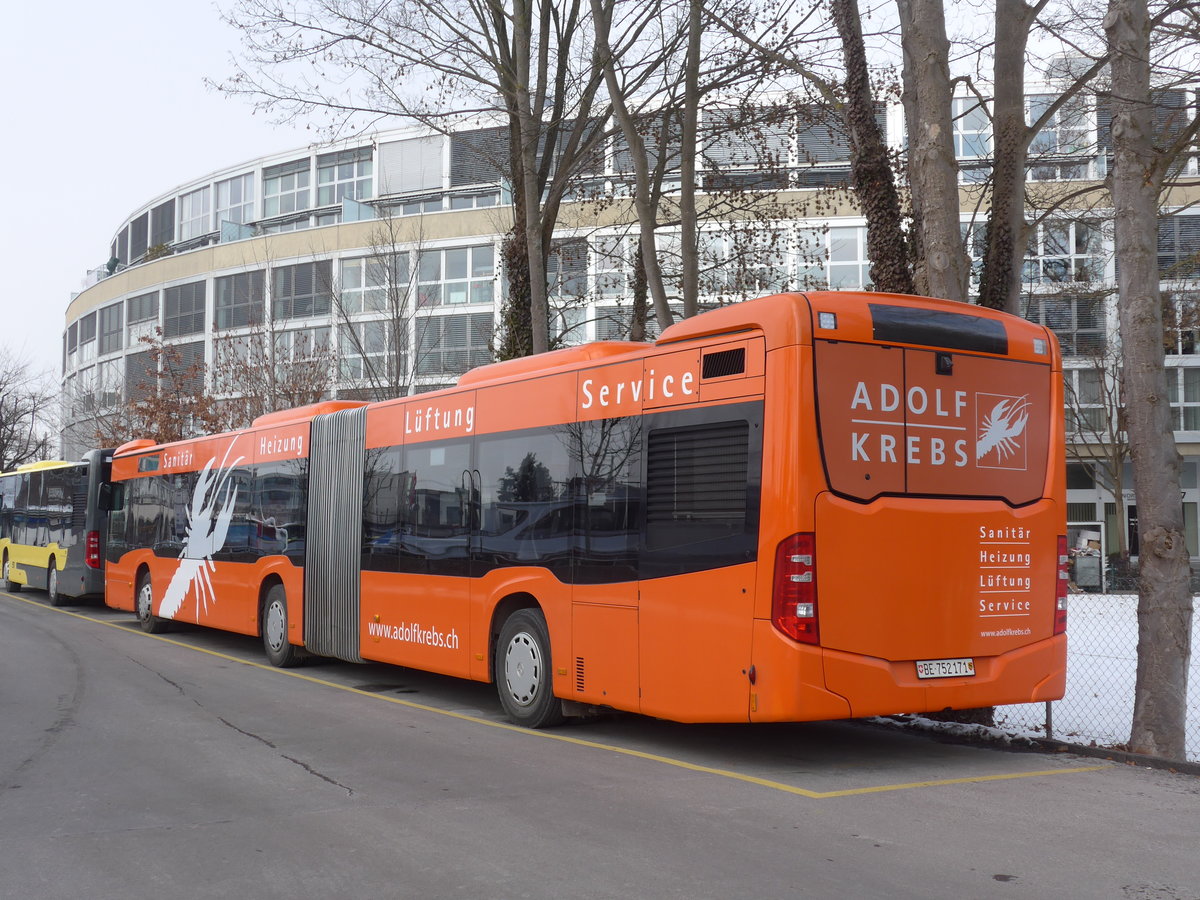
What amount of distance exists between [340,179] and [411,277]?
2123 centimetres

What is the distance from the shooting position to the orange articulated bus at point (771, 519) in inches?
301

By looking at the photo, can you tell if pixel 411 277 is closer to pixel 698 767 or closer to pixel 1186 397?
pixel 698 767

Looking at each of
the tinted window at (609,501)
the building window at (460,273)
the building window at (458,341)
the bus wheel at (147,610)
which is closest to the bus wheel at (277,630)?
the bus wheel at (147,610)

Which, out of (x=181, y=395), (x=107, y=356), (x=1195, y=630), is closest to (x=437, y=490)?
(x=1195, y=630)

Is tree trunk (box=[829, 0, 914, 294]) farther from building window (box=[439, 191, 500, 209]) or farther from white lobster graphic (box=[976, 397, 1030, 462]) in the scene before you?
building window (box=[439, 191, 500, 209])

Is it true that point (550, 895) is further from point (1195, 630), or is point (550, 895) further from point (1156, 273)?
point (1195, 630)

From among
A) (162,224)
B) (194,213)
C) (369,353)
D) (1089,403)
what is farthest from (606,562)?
(162,224)

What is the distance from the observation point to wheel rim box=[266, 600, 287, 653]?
49.1 ft

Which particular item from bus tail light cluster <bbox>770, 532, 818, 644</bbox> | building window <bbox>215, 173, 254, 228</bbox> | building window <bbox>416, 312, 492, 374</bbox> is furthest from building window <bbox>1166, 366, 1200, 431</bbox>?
building window <bbox>215, 173, 254, 228</bbox>

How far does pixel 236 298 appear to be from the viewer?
4719 cm

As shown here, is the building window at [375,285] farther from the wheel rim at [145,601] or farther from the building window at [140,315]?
the building window at [140,315]

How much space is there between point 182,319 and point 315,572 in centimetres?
3952

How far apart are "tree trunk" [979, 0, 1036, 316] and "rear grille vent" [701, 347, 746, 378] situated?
13.6ft

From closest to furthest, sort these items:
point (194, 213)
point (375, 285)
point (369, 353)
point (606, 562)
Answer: point (606, 562) → point (369, 353) → point (375, 285) → point (194, 213)
